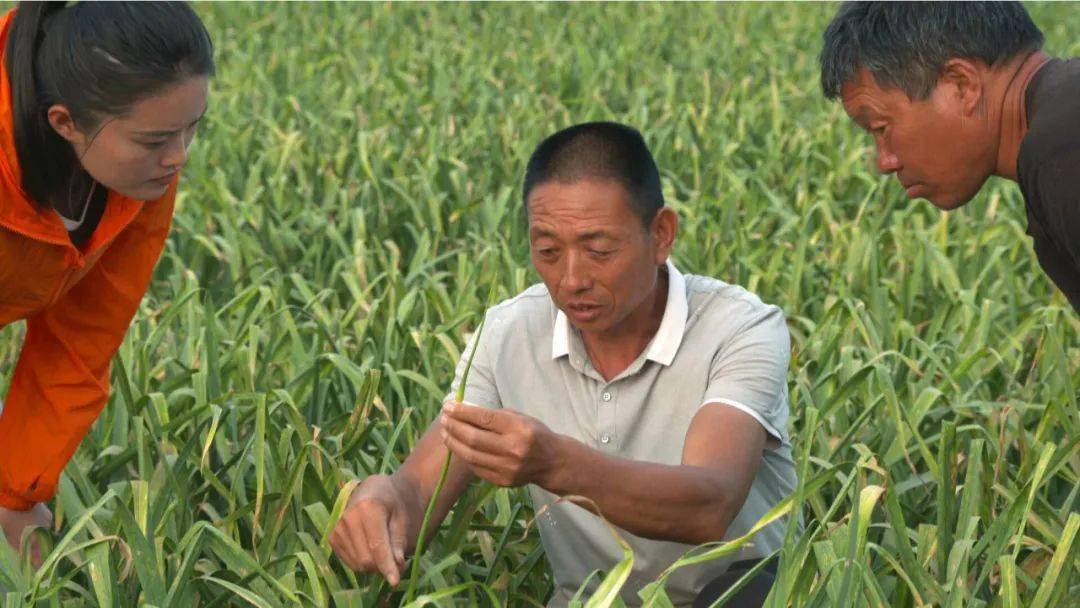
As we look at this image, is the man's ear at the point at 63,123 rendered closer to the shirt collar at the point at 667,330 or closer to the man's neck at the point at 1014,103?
the shirt collar at the point at 667,330

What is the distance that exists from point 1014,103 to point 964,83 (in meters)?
0.08

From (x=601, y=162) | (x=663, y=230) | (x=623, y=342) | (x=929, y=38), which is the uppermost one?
(x=929, y=38)

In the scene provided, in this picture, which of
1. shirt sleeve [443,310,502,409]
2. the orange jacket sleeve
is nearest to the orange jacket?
the orange jacket sleeve

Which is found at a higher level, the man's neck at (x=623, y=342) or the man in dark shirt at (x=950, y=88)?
the man in dark shirt at (x=950, y=88)

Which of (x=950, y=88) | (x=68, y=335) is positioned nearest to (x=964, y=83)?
(x=950, y=88)

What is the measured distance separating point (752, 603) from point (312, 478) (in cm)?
79

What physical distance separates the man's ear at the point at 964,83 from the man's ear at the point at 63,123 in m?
1.30

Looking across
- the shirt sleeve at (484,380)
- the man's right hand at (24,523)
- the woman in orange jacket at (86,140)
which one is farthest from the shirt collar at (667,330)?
the man's right hand at (24,523)

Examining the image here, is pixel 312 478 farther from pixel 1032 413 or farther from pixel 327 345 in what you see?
pixel 1032 413

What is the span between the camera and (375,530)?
2420 millimetres

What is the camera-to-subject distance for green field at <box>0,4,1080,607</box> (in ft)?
8.54

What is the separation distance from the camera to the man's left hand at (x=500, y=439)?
2.15 metres

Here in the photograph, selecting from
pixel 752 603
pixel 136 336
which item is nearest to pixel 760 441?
pixel 752 603

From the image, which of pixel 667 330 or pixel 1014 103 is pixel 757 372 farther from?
pixel 1014 103
